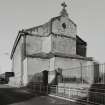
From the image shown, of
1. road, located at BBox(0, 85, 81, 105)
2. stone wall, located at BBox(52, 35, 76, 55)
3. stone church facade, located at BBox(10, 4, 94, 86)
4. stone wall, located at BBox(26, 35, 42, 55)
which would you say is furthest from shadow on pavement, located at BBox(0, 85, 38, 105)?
stone wall, located at BBox(52, 35, 76, 55)

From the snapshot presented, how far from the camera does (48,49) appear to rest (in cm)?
3108

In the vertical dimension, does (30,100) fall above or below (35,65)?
below

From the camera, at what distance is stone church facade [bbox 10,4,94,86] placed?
2641cm

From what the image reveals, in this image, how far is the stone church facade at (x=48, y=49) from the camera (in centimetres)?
2641

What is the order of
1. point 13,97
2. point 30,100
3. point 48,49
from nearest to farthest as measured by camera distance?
1. point 30,100
2. point 13,97
3. point 48,49

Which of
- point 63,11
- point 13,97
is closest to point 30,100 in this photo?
point 13,97

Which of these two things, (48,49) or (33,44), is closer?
(33,44)

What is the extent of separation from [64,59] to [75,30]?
30.7 feet

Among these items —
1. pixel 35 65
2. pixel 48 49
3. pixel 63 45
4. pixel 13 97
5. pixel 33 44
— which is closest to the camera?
pixel 13 97

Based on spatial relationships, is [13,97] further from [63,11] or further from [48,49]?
[63,11]

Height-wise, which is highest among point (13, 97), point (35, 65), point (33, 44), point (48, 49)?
point (33, 44)

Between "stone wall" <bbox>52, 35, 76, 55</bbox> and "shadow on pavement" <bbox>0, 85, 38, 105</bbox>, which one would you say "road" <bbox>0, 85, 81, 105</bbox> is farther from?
"stone wall" <bbox>52, 35, 76, 55</bbox>

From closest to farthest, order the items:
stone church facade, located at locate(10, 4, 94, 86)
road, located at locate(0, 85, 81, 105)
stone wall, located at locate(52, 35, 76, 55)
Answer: road, located at locate(0, 85, 81, 105) < stone church facade, located at locate(10, 4, 94, 86) < stone wall, located at locate(52, 35, 76, 55)

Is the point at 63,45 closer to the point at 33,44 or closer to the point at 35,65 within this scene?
the point at 33,44
